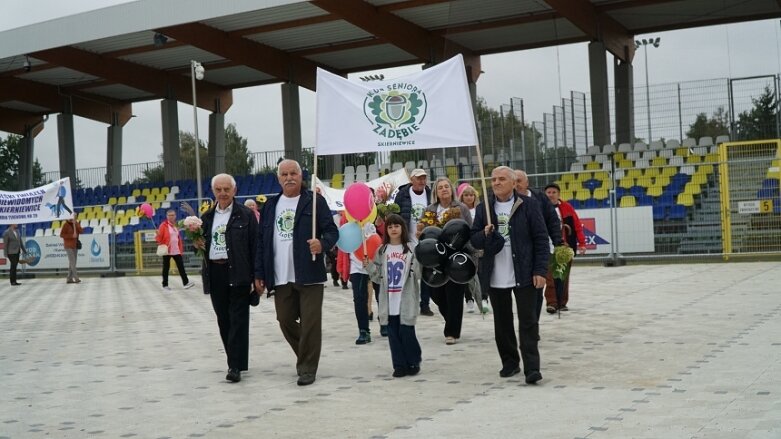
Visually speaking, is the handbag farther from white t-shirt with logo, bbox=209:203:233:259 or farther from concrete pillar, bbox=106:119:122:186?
concrete pillar, bbox=106:119:122:186

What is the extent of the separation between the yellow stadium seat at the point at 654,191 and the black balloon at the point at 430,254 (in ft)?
54.0

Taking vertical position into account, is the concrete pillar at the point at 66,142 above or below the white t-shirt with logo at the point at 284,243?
above

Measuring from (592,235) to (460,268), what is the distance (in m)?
15.0

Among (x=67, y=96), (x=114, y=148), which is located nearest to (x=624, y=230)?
(x=67, y=96)

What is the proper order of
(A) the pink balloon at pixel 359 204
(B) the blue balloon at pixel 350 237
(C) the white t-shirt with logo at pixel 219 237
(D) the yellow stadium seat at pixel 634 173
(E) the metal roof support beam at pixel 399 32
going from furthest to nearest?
1. (E) the metal roof support beam at pixel 399 32
2. (D) the yellow stadium seat at pixel 634 173
3. (A) the pink balloon at pixel 359 204
4. (B) the blue balloon at pixel 350 237
5. (C) the white t-shirt with logo at pixel 219 237

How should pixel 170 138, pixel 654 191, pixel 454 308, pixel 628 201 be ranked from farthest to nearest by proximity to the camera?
pixel 170 138 → pixel 654 191 → pixel 628 201 → pixel 454 308

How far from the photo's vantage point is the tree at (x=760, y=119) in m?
27.5

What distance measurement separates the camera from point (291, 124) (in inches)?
1591

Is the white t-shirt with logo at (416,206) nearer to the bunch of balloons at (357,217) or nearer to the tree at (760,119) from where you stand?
the bunch of balloons at (357,217)

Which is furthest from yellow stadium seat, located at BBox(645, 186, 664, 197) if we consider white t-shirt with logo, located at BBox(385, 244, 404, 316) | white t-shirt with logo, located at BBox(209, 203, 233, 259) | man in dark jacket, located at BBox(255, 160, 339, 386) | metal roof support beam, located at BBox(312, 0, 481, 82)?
white t-shirt with logo, located at BBox(209, 203, 233, 259)

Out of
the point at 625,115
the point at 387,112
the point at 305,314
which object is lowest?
the point at 305,314

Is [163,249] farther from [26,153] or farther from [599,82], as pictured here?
[26,153]

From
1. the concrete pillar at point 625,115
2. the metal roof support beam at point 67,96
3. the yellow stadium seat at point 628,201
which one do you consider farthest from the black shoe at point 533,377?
the metal roof support beam at point 67,96

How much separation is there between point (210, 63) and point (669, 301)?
93.8 ft
